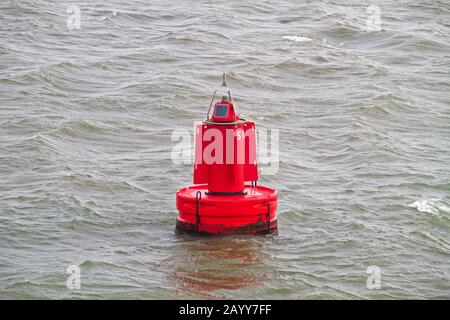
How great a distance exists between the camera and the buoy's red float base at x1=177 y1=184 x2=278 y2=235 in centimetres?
1291

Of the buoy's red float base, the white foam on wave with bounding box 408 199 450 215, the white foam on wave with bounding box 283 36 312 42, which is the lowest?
the white foam on wave with bounding box 408 199 450 215

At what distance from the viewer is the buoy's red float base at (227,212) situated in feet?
42.4

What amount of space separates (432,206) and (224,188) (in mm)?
3701

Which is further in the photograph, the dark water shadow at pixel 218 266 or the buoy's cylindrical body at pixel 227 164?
the buoy's cylindrical body at pixel 227 164

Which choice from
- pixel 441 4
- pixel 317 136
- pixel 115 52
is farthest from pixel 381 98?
pixel 441 4

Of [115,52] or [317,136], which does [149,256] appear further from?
[115,52]

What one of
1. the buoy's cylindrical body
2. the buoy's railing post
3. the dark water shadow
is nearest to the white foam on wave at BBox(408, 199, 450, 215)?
the dark water shadow

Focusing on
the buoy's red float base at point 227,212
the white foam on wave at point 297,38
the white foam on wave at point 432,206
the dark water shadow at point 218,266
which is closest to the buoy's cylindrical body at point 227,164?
the buoy's red float base at point 227,212

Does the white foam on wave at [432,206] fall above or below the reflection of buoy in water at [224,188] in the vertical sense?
below

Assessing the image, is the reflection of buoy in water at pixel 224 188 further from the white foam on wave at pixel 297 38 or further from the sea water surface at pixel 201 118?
the white foam on wave at pixel 297 38

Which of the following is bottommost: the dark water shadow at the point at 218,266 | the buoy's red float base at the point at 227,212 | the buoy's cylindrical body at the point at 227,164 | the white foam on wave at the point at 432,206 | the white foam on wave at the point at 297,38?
the dark water shadow at the point at 218,266

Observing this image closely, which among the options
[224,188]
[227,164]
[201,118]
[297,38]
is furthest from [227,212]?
[297,38]

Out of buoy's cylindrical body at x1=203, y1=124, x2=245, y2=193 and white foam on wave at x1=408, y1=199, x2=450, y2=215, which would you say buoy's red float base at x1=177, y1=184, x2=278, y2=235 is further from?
white foam on wave at x1=408, y1=199, x2=450, y2=215

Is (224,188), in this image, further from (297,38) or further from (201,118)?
(297,38)
